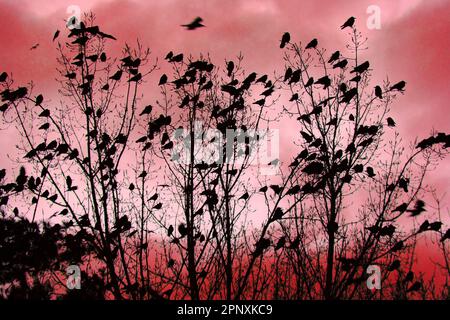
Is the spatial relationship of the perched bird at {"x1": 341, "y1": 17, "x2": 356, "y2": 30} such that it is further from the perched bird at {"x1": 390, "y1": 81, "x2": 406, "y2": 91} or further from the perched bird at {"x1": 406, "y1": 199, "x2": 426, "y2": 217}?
the perched bird at {"x1": 406, "y1": 199, "x2": 426, "y2": 217}

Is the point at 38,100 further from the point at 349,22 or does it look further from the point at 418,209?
the point at 418,209

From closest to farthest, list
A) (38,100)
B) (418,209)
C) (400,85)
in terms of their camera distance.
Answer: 1. (418,209)
2. (400,85)
3. (38,100)

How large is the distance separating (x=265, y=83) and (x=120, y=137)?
278 cm

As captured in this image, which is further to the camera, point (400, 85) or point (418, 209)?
point (400, 85)

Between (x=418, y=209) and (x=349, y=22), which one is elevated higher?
(x=349, y=22)

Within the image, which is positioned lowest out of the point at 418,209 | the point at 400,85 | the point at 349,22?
the point at 418,209

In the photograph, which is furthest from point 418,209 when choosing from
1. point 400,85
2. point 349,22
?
point 349,22

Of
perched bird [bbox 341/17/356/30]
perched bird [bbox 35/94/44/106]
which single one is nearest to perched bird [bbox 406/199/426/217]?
perched bird [bbox 341/17/356/30]

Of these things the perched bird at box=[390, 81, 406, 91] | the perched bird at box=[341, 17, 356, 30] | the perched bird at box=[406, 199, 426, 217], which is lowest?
the perched bird at box=[406, 199, 426, 217]

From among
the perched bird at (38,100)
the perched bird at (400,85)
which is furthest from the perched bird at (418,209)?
the perched bird at (38,100)

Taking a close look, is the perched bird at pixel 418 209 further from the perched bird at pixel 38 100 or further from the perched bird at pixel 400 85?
the perched bird at pixel 38 100

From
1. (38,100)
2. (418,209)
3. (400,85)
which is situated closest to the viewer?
(418,209)

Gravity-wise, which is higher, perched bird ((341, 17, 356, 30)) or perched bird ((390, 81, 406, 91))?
perched bird ((341, 17, 356, 30))

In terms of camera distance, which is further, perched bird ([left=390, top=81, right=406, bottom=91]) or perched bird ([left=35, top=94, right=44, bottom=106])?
perched bird ([left=35, top=94, right=44, bottom=106])
